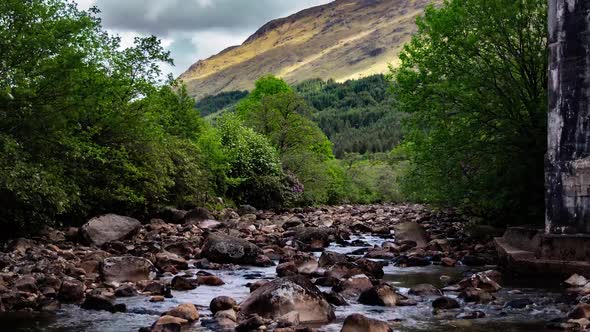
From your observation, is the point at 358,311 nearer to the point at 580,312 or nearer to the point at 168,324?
the point at 168,324

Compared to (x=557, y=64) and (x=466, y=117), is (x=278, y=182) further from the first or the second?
(x=557, y=64)

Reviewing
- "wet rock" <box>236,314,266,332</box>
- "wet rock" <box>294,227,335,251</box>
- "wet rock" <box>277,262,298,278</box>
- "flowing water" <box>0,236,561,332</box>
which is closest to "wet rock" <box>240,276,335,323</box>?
"flowing water" <box>0,236,561,332</box>

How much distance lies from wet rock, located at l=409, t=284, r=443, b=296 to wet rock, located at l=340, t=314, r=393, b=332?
373cm

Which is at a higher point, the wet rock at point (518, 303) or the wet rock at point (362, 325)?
the wet rock at point (362, 325)

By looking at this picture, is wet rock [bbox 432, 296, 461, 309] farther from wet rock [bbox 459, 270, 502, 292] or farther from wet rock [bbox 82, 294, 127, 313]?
wet rock [bbox 82, 294, 127, 313]

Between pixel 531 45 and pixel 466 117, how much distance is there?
10.9ft

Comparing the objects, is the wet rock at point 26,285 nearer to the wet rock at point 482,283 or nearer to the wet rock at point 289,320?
the wet rock at point 289,320

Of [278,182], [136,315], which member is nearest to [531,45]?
[136,315]

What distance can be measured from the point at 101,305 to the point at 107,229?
30.1 ft

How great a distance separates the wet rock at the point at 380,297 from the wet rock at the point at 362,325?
2496 millimetres

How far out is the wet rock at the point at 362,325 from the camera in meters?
8.94

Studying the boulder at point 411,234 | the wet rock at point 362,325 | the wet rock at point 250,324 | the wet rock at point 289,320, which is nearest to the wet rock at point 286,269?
the wet rock at point 289,320

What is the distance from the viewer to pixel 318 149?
56.9 meters

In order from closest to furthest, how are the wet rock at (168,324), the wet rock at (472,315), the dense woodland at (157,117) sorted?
the wet rock at (168,324)
the wet rock at (472,315)
the dense woodland at (157,117)
